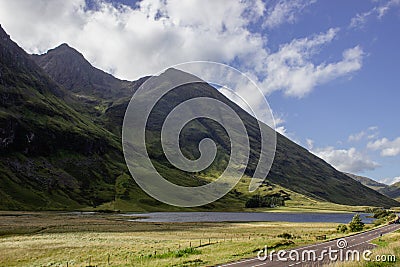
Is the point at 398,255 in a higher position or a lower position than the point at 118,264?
higher

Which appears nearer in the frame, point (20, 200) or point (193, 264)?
point (193, 264)

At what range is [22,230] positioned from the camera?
87188 mm

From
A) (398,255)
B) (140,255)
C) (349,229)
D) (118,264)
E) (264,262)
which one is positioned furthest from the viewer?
(349,229)

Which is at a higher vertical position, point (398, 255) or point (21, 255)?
point (398, 255)

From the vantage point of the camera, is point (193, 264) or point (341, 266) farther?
point (193, 264)

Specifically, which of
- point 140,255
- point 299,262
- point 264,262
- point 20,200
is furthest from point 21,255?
point 20,200

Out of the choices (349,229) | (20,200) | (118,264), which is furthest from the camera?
(20,200)

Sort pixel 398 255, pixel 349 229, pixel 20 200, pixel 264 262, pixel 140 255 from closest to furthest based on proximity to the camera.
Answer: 1. pixel 398 255
2. pixel 264 262
3. pixel 140 255
4. pixel 349 229
5. pixel 20 200

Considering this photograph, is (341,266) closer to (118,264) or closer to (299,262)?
(299,262)

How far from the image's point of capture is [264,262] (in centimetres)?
3531

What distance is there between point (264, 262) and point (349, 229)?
60.1 metres

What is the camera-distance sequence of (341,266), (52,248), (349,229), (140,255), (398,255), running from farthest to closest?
(349,229), (52,248), (140,255), (398,255), (341,266)

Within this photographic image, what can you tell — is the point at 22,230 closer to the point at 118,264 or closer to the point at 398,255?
the point at 118,264

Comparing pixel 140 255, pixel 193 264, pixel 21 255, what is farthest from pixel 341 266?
pixel 21 255
